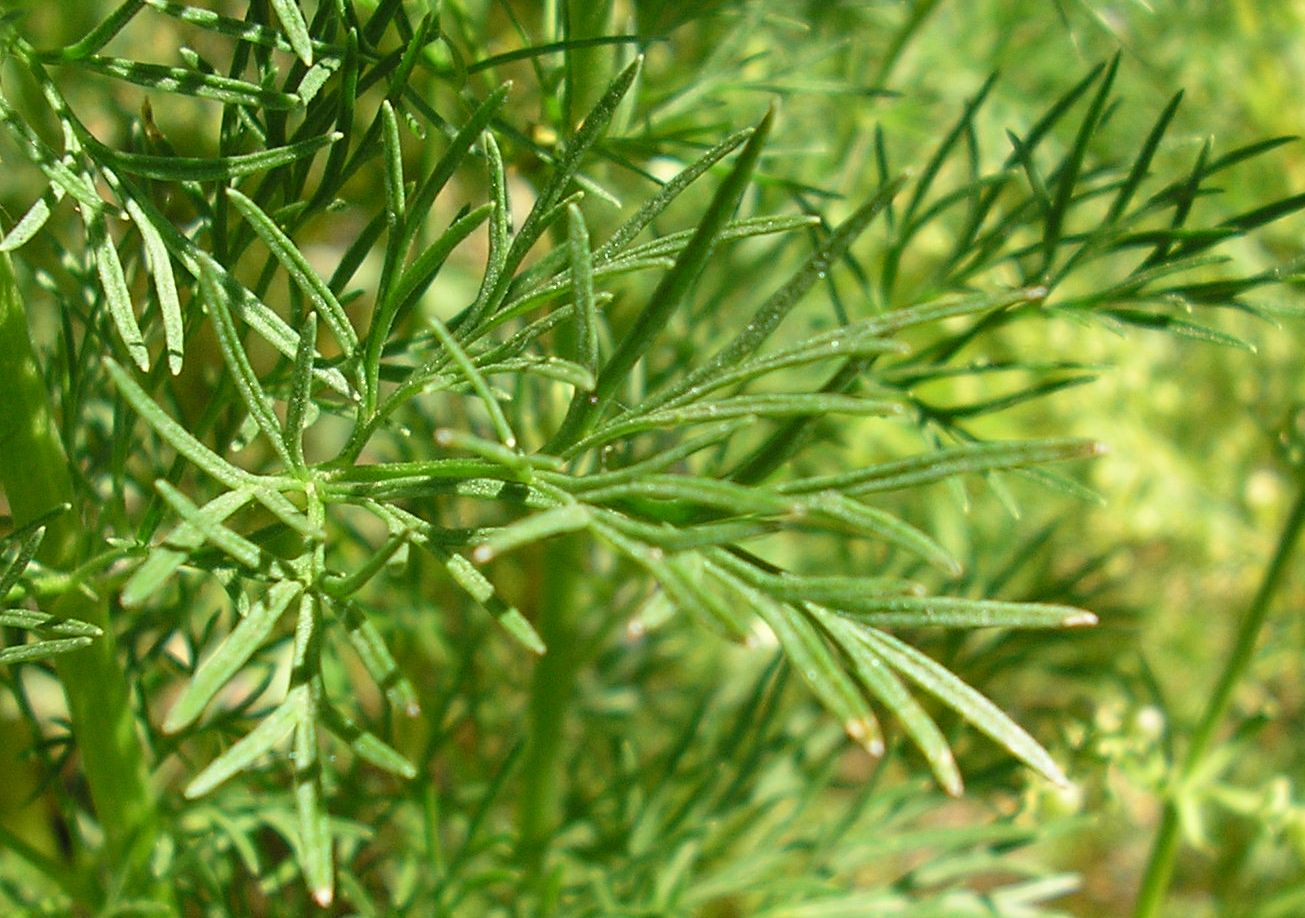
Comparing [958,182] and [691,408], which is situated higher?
[958,182]

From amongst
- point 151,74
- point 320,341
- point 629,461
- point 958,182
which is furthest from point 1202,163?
point 958,182

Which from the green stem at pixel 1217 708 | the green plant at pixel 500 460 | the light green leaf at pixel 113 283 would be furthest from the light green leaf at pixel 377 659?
the green stem at pixel 1217 708

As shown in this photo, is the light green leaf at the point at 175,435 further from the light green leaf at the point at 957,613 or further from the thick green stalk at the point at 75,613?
the light green leaf at the point at 957,613

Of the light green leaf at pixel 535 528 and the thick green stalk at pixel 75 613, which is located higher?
the light green leaf at pixel 535 528

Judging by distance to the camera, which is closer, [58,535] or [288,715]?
[288,715]

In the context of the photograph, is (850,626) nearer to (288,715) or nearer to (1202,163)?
(288,715)

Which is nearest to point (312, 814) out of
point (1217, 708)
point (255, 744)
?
point (255, 744)
